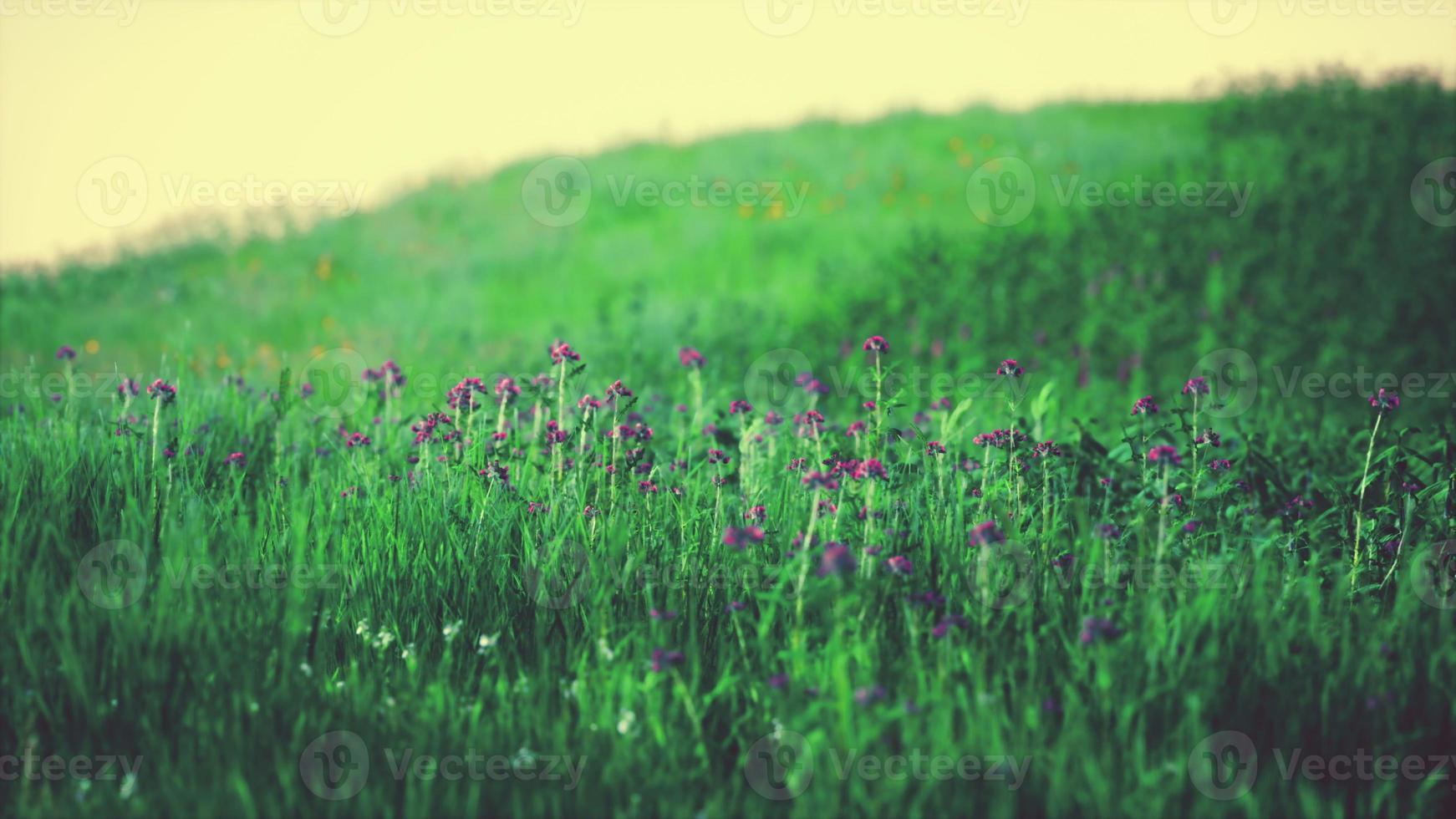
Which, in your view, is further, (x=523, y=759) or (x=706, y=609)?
(x=706, y=609)

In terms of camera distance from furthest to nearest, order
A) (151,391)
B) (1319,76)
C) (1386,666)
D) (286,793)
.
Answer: (1319,76) → (151,391) → (1386,666) → (286,793)

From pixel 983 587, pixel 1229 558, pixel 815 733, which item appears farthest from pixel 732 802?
pixel 1229 558

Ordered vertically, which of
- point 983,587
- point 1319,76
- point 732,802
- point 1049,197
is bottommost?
point 732,802

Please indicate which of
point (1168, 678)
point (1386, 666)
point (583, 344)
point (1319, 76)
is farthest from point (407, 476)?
point (1319, 76)

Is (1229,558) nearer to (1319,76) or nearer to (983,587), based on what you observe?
(983,587)

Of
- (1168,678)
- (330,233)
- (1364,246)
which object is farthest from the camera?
(330,233)

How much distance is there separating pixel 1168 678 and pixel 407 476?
2.95 m

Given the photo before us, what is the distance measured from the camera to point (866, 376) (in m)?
8.05

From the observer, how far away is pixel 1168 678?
2637 millimetres

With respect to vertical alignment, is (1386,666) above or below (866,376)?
below

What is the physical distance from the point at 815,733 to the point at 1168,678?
3.36ft

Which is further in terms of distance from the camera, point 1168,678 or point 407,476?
point 407,476

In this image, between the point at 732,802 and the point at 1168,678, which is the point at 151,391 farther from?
the point at 1168,678

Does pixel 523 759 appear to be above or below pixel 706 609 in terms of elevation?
below
